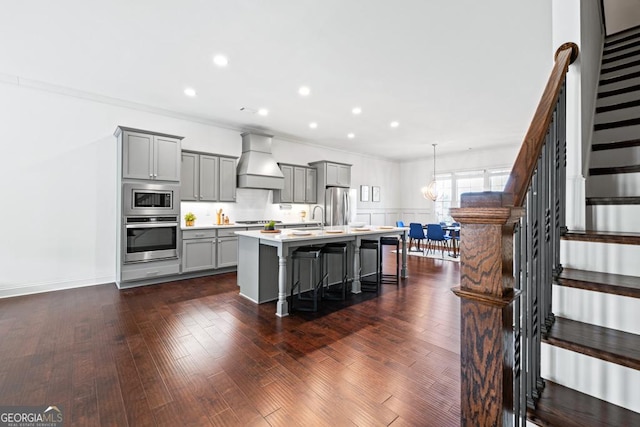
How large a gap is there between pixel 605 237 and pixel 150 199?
524cm

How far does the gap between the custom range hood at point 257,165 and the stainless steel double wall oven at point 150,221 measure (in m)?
1.45

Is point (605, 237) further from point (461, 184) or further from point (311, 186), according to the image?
point (461, 184)

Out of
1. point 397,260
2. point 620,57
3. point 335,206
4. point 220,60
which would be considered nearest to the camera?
point 620,57

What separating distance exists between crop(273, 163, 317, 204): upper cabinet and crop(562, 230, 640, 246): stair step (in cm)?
569

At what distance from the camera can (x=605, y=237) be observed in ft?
4.63

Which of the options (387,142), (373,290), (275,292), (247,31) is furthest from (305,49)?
(387,142)

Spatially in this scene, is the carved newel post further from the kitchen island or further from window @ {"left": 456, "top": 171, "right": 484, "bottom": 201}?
window @ {"left": 456, "top": 171, "right": 484, "bottom": 201}

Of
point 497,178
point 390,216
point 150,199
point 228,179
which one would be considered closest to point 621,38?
point 497,178

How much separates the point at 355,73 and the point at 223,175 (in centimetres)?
327

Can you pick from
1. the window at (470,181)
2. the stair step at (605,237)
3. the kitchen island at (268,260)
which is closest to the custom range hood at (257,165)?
the kitchen island at (268,260)

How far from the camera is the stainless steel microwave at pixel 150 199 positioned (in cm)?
440

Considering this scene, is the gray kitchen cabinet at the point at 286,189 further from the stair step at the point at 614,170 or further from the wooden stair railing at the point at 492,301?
the wooden stair railing at the point at 492,301

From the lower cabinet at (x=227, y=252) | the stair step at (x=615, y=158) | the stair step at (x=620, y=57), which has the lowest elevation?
the lower cabinet at (x=227, y=252)

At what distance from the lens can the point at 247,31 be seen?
2910 mm
